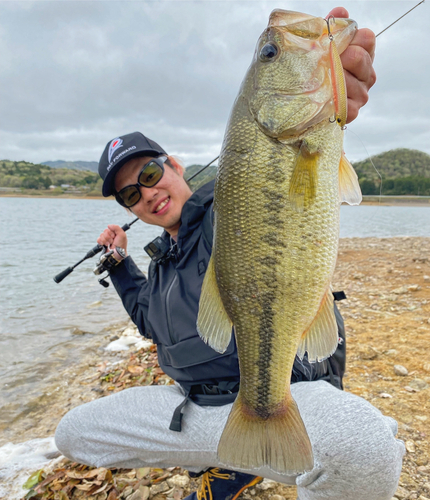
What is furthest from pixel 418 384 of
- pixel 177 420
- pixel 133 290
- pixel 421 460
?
pixel 133 290

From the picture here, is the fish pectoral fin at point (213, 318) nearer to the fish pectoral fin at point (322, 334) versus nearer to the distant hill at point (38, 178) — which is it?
the fish pectoral fin at point (322, 334)

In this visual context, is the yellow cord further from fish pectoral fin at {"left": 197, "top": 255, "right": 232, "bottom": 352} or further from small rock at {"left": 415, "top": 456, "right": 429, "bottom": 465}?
small rock at {"left": 415, "top": 456, "right": 429, "bottom": 465}

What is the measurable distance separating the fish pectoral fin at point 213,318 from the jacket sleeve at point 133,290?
1533 mm

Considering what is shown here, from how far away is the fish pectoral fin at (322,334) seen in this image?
165 cm

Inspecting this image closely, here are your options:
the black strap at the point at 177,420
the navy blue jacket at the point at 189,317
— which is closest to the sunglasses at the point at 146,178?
the navy blue jacket at the point at 189,317

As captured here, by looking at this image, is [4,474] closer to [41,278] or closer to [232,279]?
[232,279]

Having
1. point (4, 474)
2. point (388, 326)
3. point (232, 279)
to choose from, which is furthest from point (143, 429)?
point (388, 326)

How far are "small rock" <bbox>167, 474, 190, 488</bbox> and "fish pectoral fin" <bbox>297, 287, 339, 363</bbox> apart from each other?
1728mm

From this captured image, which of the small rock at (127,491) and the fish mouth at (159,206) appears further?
the fish mouth at (159,206)

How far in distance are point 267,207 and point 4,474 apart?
10.8 feet

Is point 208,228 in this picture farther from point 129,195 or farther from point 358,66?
point 358,66

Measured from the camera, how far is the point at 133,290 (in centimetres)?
342

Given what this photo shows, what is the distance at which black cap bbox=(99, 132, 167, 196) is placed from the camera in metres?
2.83

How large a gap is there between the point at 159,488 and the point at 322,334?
6.28ft
